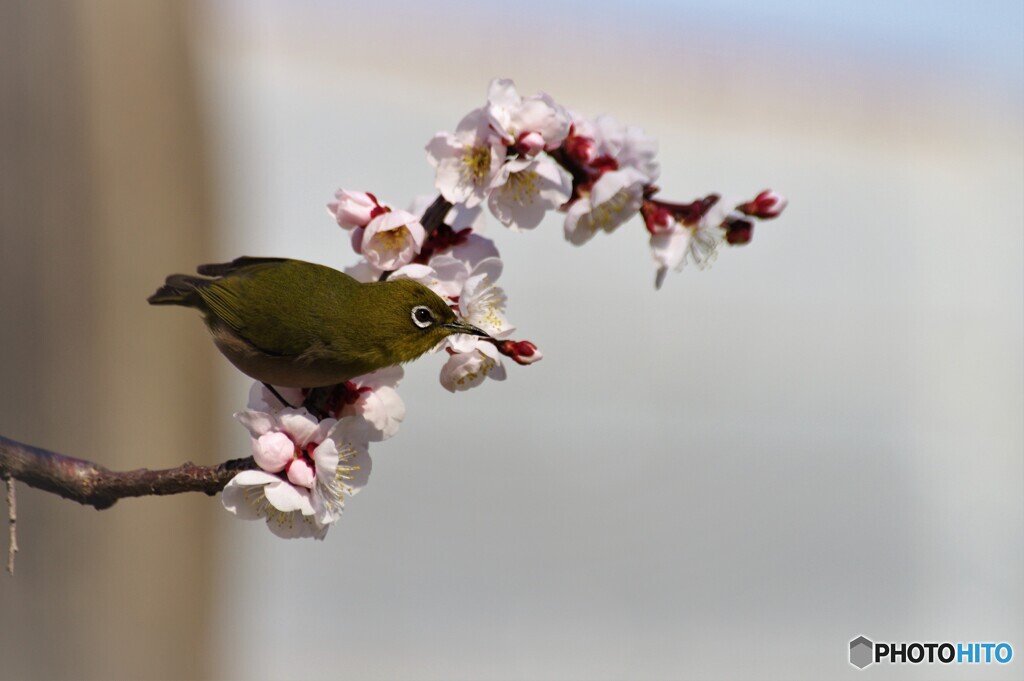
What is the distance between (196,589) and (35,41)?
5.68 feet

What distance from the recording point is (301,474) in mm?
695

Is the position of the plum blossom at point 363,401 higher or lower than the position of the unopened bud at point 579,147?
lower

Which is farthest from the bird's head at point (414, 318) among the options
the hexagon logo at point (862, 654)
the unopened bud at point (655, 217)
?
the hexagon logo at point (862, 654)

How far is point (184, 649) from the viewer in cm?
297

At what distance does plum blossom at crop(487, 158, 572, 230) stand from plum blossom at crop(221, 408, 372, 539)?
24 cm

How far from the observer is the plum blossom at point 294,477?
27.4 inches

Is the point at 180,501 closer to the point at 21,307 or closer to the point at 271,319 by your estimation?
the point at 21,307

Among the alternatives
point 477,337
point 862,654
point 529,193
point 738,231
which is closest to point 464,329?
point 477,337

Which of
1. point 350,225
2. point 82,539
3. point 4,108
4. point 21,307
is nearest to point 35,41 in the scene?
point 4,108

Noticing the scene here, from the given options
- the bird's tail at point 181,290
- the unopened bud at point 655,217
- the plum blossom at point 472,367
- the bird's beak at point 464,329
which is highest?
the unopened bud at point 655,217

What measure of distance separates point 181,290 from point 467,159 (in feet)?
1.04

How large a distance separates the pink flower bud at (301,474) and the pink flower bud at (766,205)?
455 mm

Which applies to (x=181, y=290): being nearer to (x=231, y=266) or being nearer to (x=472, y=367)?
(x=231, y=266)

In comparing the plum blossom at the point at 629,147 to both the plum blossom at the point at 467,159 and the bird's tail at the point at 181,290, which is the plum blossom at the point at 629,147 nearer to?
the plum blossom at the point at 467,159
